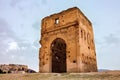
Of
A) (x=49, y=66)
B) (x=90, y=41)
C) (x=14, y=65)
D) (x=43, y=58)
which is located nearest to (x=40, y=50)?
(x=43, y=58)

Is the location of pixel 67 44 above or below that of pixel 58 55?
above

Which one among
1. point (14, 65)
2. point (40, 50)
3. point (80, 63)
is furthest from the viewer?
point (14, 65)

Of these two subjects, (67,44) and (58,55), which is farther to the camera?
(58,55)

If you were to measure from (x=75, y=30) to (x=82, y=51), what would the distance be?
258 cm

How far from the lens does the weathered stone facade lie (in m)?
17.1

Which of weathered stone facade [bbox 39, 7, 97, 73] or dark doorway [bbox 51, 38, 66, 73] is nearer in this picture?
weathered stone facade [bbox 39, 7, 97, 73]

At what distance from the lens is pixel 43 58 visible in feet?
64.6

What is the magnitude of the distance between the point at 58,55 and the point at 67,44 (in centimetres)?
452

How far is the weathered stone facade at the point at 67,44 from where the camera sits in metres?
17.1

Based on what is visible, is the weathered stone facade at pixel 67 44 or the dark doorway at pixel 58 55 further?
the dark doorway at pixel 58 55

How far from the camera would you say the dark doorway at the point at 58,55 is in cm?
2020

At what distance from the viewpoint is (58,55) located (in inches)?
868

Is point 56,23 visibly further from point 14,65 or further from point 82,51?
point 14,65

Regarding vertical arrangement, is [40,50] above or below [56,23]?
below
